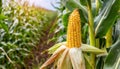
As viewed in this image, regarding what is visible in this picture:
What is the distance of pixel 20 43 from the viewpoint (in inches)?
195

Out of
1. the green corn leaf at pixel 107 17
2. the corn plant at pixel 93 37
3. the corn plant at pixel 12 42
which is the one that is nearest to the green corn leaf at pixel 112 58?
the corn plant at pixel 93 37

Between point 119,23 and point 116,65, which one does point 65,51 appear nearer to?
point 116,65

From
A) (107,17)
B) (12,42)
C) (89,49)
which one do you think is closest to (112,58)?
(89,49)

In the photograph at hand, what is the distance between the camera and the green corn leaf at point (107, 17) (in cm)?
132

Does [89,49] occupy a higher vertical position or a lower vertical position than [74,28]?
lower

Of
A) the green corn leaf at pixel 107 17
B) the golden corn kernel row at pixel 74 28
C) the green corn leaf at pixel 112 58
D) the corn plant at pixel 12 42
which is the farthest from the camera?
the corn plant at pixel 12 42

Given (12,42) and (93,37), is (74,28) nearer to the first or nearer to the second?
(93,37)

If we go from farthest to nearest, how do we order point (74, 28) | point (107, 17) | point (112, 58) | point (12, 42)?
point (12, 42)
point (107, 17)
point (112, 58)
point (74, 28)

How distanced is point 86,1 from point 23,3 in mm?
5965

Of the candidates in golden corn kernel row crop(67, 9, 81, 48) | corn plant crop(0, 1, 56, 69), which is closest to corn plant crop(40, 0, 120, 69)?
golden corn kernel row crop(67, 9, 81, 48)

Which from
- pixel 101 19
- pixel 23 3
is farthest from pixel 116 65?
pixel 23 3

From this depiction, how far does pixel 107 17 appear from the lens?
134cm

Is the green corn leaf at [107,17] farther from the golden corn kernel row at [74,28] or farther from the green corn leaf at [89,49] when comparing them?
the golden corn kernel row at [74,28]

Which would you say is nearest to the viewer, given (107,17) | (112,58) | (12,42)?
(112,58)
